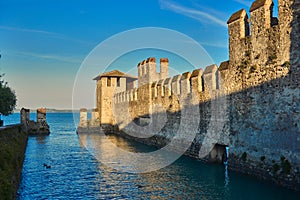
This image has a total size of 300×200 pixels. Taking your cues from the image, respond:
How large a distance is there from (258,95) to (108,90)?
27.7 m

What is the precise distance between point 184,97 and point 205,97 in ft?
8.73

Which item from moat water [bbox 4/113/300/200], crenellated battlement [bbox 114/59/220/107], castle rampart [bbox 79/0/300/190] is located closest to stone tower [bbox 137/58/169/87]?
crenellated battlement [bbox 114/59/220/107]

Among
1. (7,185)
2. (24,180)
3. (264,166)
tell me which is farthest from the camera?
(24,180)

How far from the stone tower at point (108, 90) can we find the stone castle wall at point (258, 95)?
69.1 ft

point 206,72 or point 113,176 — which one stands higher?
point 206,72

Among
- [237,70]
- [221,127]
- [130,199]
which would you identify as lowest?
[130,199]

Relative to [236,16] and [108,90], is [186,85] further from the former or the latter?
[108,90]

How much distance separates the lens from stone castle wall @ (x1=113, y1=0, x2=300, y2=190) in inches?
406

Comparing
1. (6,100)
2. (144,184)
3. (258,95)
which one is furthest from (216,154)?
(6,100)

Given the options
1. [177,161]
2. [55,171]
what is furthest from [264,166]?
[55,171]

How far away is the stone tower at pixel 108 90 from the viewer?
37625 millimetres

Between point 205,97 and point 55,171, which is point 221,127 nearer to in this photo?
point 205,97

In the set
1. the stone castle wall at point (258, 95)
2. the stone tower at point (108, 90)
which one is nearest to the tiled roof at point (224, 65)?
the stone castle wall at point (258, 95)

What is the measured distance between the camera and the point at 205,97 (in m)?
16.3
